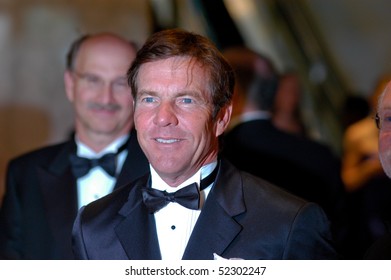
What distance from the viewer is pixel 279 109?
14.7 feet

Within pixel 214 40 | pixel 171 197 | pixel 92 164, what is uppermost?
pixel 171 197

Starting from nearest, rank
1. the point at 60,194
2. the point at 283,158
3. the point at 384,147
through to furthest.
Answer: the point at 384,147, the point at 60,194, the point at 283,158

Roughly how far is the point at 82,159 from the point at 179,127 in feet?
2.55

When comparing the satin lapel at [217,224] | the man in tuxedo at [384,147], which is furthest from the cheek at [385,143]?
the satin lapel at [217,224]

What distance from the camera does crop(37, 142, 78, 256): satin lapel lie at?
2.89 meters

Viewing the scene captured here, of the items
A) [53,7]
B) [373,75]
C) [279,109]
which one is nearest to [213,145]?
[279,109]

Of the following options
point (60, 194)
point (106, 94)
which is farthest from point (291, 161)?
point (60, 194)

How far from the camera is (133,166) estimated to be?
2.81 metres

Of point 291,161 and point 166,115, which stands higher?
point 166,115

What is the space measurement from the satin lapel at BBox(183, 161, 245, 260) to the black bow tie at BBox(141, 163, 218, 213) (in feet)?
0.15

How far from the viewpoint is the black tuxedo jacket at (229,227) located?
7.57ft

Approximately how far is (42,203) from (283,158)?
1.00 m

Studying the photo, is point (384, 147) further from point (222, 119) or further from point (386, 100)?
point (222, 119)
